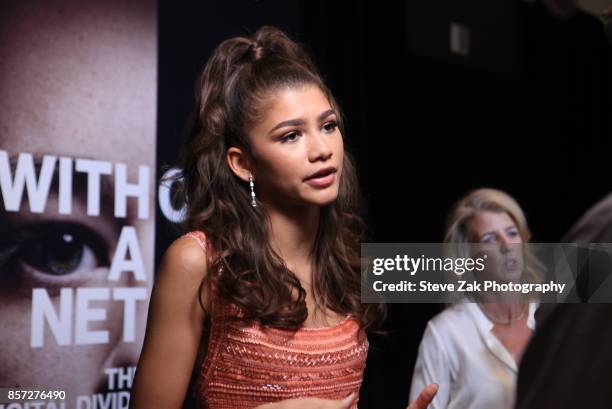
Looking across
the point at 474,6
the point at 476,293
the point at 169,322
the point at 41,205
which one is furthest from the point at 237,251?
the point at 474,6

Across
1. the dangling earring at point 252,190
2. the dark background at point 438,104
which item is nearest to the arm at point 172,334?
the dangling earring at point 252,190

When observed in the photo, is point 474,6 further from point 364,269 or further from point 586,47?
point 364,269

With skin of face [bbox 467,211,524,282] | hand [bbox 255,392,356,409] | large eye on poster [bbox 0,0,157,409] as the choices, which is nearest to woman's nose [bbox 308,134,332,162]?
hand [bbox 255,392,356,409]

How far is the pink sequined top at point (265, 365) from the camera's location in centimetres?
Answer: 162

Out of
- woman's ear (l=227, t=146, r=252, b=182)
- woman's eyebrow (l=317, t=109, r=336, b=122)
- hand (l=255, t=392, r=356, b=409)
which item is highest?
woman's eyebrow (l=317, t=109, r=336, b=122)

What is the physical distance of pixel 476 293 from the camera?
9.23 ft

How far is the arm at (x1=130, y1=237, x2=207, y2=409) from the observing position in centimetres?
158

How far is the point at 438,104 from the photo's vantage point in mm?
3414

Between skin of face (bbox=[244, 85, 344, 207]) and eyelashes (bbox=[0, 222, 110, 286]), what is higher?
skin of face (bbox=[244, 85, 344, 207])

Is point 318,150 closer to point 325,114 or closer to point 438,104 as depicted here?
point 325,114

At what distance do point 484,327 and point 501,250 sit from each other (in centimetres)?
31

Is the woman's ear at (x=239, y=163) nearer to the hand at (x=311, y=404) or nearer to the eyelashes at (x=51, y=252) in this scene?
the hand at (x=311, y=404)

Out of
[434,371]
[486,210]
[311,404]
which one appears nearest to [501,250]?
[486,210]

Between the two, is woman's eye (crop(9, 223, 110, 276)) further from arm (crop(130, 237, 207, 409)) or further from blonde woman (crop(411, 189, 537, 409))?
blonde woman (crop(411, 189, 537, 409))
